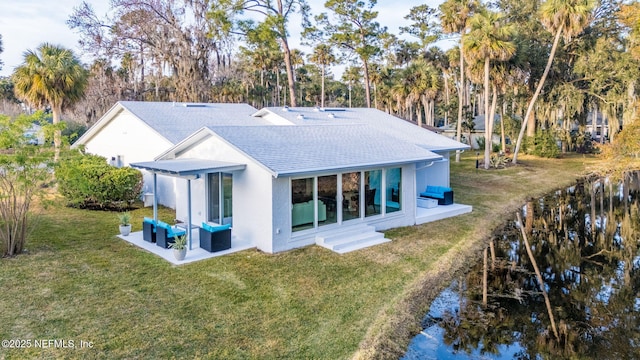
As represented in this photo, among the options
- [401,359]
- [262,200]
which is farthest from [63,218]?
[401,359]

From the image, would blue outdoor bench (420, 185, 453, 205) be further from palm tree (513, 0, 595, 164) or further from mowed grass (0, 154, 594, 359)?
palm tree (513, 0, 595, 164)

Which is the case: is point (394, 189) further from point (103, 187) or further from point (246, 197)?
point (103, 187)

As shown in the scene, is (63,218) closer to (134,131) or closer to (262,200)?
(134,131)

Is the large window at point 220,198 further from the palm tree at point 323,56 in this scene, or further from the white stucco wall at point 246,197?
the palm tree at point 323,56

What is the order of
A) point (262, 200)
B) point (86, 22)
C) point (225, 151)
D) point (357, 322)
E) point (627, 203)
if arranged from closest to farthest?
point (357, 322) < point (262, 200) < point (225, 151) < point (627, 203) < point (86, 22)

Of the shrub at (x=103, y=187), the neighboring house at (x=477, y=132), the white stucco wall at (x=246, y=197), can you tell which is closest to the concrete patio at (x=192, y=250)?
the white stucco wall at (x=246, y=197)

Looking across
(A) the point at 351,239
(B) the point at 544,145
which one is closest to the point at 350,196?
(A) the point at 351,239
